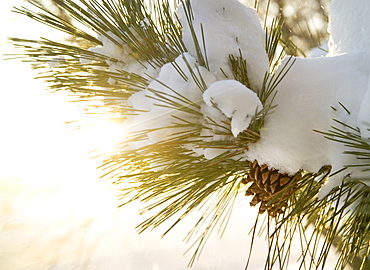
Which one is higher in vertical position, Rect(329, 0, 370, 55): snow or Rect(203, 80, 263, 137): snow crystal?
Rect(329, 0, 370, 55): snow

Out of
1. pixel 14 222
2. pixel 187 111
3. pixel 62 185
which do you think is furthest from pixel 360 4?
pixel 14 222

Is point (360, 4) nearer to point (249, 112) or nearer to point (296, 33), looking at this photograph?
point (249, 112)

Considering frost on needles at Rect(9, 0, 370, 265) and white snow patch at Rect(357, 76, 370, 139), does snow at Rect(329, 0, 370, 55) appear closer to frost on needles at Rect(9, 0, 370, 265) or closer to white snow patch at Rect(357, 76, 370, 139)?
frost on needles at Rect(9, 0, 370, 265)

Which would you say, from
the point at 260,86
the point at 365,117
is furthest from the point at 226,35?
the point at 365,117

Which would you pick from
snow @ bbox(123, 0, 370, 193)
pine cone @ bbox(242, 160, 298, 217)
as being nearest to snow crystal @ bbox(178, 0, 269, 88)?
snow @ bbox(123, 0, 370, 193)

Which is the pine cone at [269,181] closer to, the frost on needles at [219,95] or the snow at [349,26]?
the frost on needles at [219,95]
